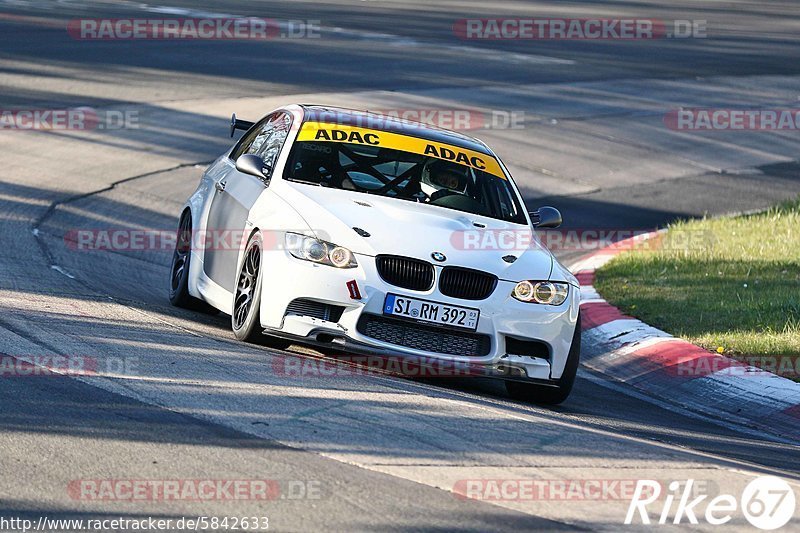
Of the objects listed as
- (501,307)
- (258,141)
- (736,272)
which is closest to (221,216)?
(258,141)

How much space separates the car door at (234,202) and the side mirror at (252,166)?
0.12 feet

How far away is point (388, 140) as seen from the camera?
30.6 ft

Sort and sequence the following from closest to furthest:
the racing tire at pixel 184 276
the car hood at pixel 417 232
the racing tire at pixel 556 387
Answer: the car hood at pixel 417 232
the racing tire at pixel 556 387
the racing tire at pixel 184 276

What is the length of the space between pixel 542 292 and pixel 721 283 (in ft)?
14.7

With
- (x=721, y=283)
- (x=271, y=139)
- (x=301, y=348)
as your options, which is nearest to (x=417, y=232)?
(x=301, y=348)

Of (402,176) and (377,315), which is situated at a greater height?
(402,176)

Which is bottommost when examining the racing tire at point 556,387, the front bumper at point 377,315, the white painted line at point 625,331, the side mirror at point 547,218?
the white painted line at point 625,331

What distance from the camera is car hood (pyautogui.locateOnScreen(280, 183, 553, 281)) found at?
791cm

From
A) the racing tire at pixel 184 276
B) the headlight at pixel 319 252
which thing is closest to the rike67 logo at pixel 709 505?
the headlight at pixel 319 252

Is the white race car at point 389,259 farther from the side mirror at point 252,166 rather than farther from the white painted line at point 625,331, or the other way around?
the white painted line at point 625,331

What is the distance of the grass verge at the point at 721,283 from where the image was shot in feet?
33.9

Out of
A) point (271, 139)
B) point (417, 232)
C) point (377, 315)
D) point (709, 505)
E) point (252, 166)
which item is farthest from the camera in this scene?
point (271, 139)

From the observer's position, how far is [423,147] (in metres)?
9.35

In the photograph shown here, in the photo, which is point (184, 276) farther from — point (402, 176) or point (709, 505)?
point (709, 505)
